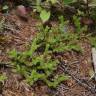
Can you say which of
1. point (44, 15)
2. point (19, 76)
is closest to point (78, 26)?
point (44, 15)

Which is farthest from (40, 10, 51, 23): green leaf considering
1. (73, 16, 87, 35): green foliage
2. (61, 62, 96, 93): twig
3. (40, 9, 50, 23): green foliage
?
(61, 62, 96, 93): twig

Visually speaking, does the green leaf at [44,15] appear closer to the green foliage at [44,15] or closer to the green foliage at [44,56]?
the green foliage at [44,15]

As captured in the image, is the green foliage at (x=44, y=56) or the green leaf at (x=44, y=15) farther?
the green leaf at (x=44, y=15)

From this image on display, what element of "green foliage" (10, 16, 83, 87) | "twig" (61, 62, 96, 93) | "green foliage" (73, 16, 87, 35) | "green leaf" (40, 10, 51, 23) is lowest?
"twig" (61, 62, 96, 93)

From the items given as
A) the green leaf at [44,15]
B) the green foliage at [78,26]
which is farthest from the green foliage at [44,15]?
the green foliage at [78,26]

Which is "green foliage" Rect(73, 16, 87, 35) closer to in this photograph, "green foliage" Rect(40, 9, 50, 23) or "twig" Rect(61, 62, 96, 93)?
"green foliage" Rect(40, 9, 50, 23)

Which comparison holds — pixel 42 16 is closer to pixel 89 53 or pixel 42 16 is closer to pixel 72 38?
pixel 72 38

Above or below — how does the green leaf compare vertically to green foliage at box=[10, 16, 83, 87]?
above

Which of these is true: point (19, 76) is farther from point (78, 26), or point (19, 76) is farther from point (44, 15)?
point (78, 26)
